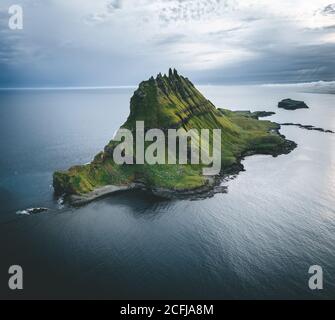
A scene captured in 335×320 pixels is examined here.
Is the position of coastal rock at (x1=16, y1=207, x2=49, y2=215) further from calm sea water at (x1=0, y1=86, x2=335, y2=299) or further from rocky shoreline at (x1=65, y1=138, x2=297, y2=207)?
rocky shoreline at (x1=65, y1=138, x2=297, y2=207)

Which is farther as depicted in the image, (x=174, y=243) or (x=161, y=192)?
(x=161, y=192)

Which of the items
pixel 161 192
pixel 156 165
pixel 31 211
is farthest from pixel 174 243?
pixel 156 165

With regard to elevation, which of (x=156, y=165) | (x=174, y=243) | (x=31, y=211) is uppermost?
(x=156, y=165)

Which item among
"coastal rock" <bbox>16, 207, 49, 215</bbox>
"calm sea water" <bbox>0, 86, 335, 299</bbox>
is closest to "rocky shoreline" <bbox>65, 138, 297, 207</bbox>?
"calm sea water" <bbox>0, 86, 335, 299</bbox>

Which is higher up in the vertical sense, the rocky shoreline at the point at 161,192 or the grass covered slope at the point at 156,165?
the grass covered slope at the point at 156,165

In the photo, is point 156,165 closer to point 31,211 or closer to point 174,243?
point 31,211

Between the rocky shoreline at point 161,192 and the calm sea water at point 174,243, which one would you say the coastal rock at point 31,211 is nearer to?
the calm sea water at point 174,243

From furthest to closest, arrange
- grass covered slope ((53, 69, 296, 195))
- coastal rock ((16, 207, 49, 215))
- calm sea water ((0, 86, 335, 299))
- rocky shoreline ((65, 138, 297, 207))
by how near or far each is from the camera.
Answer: grass covered slope ((53, 69, 296, 195))
rocky shoreline ((65, 138, 297, 207))
coastal rock ((16, 207, 49, 215))
calm sea water ((0, 86, 335, 299))

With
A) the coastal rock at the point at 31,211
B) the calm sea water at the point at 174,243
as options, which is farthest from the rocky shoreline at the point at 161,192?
the coastal rock at the point at 31,211

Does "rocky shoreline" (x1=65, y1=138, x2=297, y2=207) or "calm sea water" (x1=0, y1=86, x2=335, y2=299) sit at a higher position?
"rocky shoreline" (x1=65, y1=138, x2=297, y2=207)
